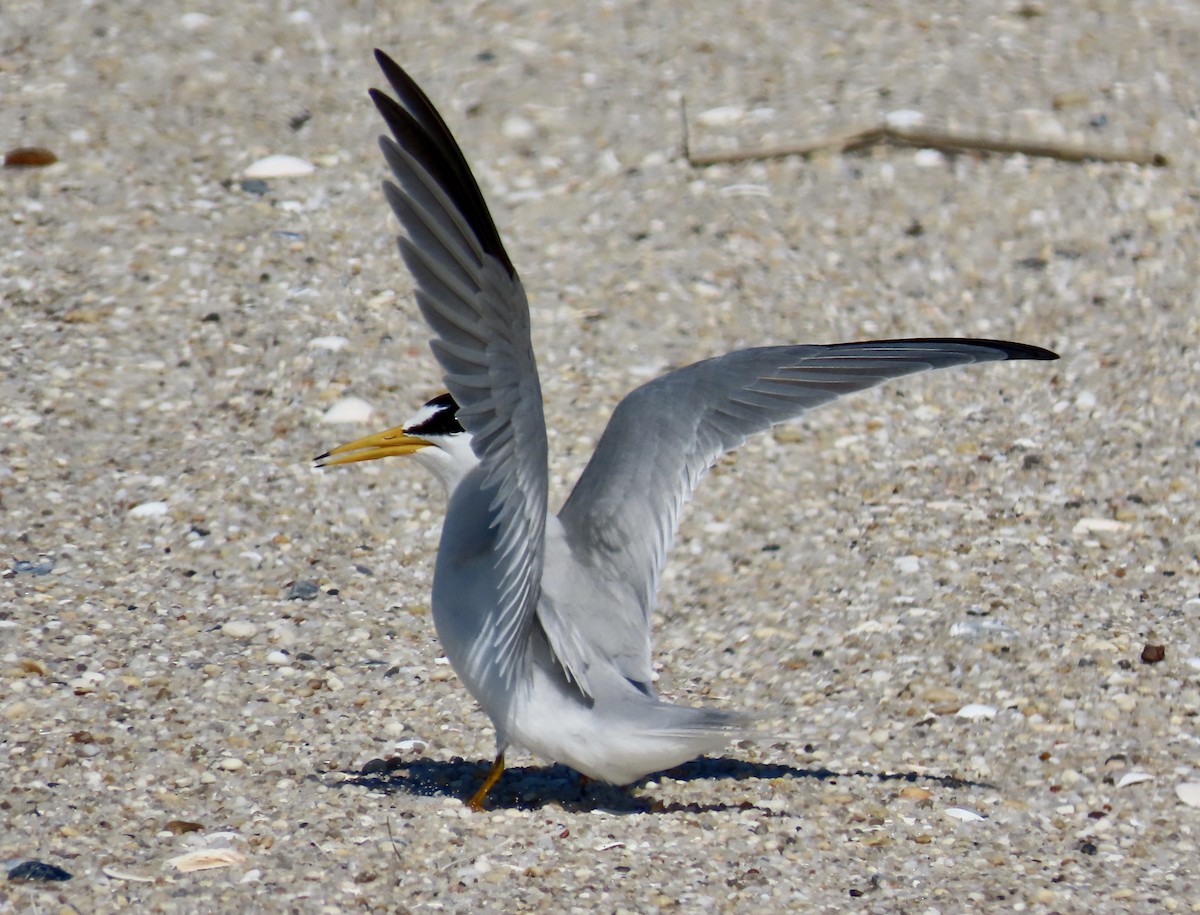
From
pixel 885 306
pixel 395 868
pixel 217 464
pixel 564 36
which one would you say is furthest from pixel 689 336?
pixel 395 868

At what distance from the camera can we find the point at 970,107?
755cm

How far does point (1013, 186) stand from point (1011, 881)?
4105mm

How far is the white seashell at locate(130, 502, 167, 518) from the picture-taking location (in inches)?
206

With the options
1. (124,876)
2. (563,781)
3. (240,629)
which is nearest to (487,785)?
(563,781)

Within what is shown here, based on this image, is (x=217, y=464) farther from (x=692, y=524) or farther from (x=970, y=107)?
(x=970, y=107)

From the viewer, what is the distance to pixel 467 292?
310 centimetres

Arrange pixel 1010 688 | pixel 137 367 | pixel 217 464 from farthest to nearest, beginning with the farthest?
pixel 137 367 → pixel 217 464 → pixel 1010 688

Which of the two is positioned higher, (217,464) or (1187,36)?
(1187,36)

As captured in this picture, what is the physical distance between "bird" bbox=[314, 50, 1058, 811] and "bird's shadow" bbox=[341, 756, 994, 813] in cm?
13

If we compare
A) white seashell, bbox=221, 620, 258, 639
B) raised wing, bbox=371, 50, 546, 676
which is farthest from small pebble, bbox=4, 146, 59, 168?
raised wing, bbox=371, 50, 546, 676

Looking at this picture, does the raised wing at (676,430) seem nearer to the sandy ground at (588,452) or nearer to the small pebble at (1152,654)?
the sandy ground at (588,452)

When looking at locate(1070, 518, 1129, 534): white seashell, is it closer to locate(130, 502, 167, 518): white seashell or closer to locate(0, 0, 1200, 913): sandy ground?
locate(0, 0, 1200, 913): sandy ground

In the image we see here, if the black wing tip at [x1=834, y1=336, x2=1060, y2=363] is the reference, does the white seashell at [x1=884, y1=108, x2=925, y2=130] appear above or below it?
below

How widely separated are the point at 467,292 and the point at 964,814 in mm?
1862
